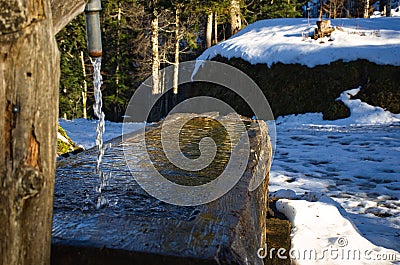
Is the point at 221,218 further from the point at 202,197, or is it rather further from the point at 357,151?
the point at 357,151

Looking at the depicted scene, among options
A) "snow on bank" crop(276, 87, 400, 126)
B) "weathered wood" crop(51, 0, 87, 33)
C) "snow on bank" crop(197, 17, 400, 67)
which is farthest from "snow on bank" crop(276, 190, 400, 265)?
"snow on bank" crop(197, 17, 400, 67)

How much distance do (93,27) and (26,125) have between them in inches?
34.1

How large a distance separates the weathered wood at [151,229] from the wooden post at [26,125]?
0.23 metres

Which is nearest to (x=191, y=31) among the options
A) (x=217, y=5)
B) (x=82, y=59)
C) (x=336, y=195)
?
(x=217, y=5)

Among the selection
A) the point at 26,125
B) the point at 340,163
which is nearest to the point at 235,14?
the point at 340,163

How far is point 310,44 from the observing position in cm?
1140

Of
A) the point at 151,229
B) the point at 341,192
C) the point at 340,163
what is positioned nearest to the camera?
the point at 151,229

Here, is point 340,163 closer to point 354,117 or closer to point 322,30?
point 354,117

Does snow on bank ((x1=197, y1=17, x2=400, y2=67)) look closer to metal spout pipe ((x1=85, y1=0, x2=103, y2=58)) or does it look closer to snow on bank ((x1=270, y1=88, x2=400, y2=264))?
snow on bank ((x1=270, y1=88, x2=400, y2=264))

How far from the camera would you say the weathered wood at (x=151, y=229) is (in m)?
1.14

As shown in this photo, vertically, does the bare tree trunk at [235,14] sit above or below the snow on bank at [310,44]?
above

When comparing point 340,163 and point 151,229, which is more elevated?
point 151,229

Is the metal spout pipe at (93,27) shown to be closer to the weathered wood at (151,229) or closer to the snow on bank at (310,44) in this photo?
the weathered wood at (151,229)

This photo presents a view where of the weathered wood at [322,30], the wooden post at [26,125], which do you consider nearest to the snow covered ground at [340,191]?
the wooden post at [26,125]
